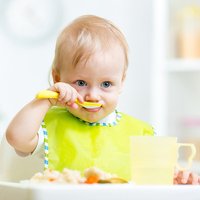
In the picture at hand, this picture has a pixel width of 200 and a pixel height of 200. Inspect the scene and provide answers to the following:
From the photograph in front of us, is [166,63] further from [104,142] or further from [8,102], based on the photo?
[104,142]

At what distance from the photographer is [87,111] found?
1.01 meters

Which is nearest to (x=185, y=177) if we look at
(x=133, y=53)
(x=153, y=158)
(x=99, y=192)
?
(x=153, y=158)

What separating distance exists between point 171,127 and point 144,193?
2070mm

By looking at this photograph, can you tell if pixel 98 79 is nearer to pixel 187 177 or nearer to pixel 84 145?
pixel 84 145

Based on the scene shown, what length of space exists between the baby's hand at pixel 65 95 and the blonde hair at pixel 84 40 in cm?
13

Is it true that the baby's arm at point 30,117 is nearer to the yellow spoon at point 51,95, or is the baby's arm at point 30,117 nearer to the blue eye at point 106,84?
the yellow spoon at point 51,95

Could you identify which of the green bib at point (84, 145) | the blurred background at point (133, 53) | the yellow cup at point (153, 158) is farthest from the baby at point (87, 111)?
the blurred background at point (133, 53)

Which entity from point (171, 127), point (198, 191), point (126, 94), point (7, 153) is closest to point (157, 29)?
point (126, 94)

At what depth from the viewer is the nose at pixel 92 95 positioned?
968mm

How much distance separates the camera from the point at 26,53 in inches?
105

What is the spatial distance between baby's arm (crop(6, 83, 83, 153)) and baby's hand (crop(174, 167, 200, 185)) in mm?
311

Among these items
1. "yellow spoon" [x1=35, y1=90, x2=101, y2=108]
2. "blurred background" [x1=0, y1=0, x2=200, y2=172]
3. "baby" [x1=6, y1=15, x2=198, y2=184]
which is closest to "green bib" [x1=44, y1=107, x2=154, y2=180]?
"baby" [x1=6, y1=15, x2=198, y2=184]

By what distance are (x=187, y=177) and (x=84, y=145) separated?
297mm

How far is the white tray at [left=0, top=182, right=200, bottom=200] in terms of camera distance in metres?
0.50
